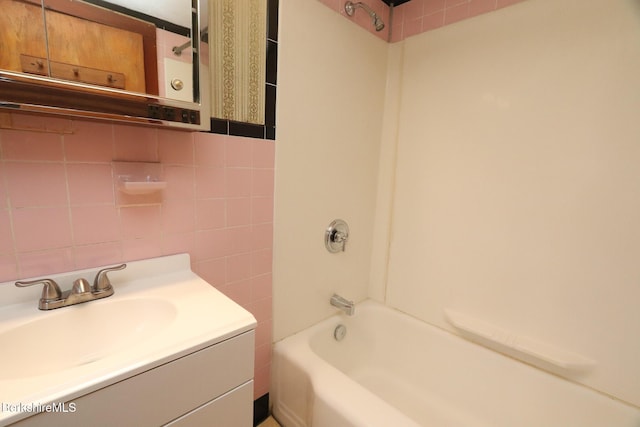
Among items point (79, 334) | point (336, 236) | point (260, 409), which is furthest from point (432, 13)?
point (260, 409)

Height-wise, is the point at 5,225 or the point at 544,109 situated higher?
the point at 544,109

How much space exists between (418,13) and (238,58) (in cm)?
107

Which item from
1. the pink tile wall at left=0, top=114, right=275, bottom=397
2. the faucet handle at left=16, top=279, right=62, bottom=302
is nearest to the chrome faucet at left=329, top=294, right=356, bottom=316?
the pink tile wall at left=0, top=114, right=275, bottom=397

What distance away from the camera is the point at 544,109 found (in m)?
1.18

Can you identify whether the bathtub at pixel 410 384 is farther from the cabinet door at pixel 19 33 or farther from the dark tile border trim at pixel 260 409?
the cabinet door at pixel 19 33

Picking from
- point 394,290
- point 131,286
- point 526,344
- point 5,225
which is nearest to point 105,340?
point 131,286

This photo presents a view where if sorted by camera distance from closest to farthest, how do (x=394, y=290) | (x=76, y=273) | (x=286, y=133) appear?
1. (x=76, y=273)
2. (x=286, y=133)
3. (x=394, y=290)

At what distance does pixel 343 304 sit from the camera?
5.12 ft

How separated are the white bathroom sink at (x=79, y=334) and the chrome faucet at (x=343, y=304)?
946 millimetres

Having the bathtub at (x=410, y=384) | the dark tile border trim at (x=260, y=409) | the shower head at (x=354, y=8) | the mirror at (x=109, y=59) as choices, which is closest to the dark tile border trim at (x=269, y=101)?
the mirror at (x=109, y=59)

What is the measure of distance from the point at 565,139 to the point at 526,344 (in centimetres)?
90

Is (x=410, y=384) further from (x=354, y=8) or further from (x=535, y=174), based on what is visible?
(x=354, y=8)

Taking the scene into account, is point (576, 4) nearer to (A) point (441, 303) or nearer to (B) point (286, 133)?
(B) point (286, 133)

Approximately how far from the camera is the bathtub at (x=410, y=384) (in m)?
1.07
